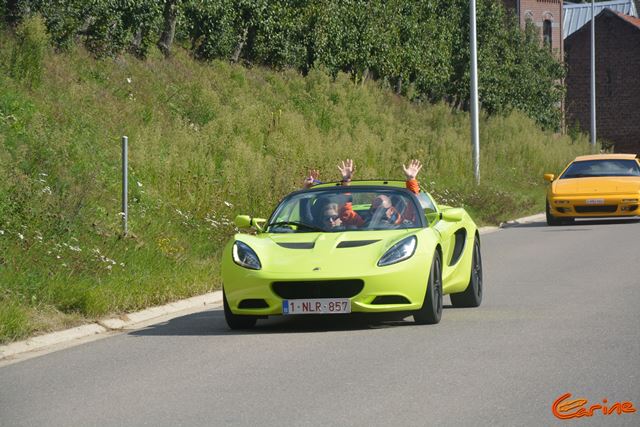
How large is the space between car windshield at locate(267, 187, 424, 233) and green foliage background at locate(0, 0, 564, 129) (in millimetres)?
17176

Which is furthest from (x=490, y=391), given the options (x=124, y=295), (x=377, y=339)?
(x=124, y=295)

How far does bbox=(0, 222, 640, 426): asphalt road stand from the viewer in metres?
8.34

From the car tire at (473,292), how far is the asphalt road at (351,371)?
0.22m

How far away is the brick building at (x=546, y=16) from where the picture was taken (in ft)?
322

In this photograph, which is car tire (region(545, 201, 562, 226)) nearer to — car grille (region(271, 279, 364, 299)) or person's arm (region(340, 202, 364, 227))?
person's arm (region(340, 202, 364, 227))

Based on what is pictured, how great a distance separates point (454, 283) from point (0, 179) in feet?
18.6

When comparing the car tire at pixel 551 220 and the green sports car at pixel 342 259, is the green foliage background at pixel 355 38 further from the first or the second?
the green sports car at pixel 342 259

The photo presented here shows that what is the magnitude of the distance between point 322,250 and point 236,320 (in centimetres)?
103

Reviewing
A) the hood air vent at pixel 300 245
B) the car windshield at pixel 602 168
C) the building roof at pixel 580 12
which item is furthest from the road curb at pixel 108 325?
the building roof at pixel 580 12

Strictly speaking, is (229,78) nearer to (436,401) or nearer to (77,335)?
(77,335)

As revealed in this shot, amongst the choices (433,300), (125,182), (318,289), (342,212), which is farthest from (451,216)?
(125,182)

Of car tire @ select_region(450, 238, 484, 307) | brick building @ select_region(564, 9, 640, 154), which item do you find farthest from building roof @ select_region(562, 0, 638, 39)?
car tire @ select_region(450, 238, 484, 307)

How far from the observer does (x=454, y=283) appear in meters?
13.9

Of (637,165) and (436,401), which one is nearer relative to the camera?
(436,401)
